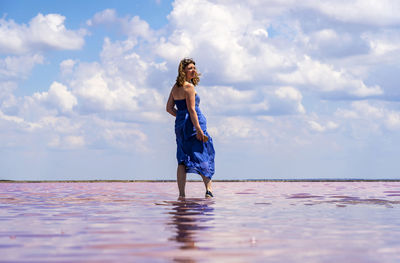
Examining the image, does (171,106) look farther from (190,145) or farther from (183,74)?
(190,145)

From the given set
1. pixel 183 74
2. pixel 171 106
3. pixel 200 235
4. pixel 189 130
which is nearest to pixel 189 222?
pixel 200 235

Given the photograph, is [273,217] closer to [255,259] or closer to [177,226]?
[177,226]

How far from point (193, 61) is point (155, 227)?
4.94 m

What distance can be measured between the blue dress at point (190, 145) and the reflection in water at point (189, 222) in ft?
6.71

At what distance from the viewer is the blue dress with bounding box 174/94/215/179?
9312 mm

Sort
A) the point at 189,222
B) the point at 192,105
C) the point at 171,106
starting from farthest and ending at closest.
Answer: the point at 171,106 → the point at 192,105 → the point at 189,222

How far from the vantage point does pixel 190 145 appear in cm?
941

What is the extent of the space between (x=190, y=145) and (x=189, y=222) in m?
4.10

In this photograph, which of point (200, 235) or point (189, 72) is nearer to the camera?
point (200, 235)

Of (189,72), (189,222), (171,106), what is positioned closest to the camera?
(189,222)

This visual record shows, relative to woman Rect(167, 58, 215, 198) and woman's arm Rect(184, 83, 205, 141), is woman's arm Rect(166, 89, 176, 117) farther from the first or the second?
woman's arm Rect(184, 83, 205, 141)

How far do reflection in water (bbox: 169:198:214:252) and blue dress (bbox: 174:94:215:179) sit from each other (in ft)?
6.71

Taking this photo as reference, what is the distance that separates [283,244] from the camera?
3.91 m

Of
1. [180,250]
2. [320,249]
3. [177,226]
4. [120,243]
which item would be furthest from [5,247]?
[320,249]
